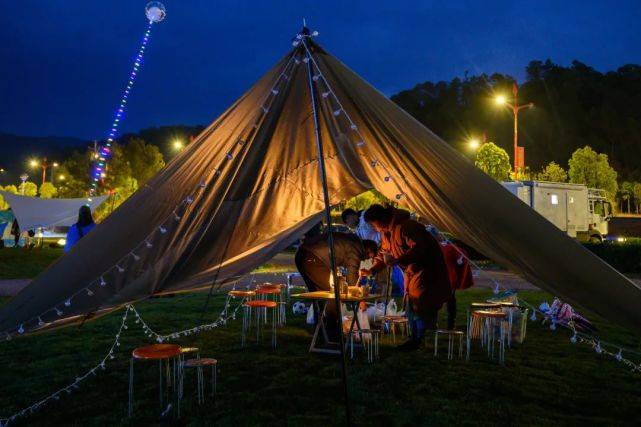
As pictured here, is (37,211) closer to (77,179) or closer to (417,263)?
(417,263)

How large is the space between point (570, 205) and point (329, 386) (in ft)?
56.6

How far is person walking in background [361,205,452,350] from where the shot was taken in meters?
5.89

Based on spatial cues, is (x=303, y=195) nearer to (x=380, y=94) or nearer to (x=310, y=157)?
(x=310, y=157)

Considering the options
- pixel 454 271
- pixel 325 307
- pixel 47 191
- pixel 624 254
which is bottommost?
pixel 325 307

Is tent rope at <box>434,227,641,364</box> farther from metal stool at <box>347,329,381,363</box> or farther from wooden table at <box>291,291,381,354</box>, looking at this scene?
metal stool at <box>347,329,381,363</box>

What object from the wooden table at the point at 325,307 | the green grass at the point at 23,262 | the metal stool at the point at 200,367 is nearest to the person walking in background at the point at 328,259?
the wooden table at the point at 325,307

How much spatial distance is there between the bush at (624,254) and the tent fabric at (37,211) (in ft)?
60.6

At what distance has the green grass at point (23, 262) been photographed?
14719 millimetres

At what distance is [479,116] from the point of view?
5606cm

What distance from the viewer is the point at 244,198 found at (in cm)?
568

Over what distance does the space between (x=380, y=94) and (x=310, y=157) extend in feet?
6.79

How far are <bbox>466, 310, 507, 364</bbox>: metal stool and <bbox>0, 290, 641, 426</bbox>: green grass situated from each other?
0.54ft

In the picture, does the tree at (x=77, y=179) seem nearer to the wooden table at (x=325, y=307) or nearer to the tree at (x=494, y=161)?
the tree at (x=494, y=161)

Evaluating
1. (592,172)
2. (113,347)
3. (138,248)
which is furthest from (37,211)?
(592,172)
